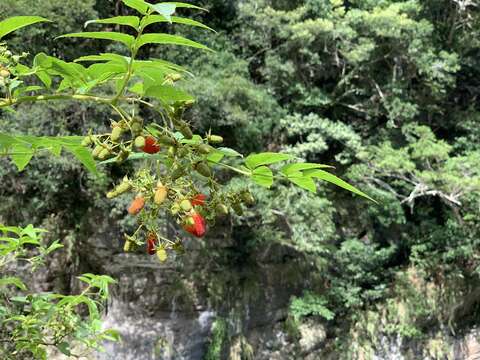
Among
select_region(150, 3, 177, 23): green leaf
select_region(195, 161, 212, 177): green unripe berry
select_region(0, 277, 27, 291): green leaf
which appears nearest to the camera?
select_region(150, 3, 177, 23): green leaf

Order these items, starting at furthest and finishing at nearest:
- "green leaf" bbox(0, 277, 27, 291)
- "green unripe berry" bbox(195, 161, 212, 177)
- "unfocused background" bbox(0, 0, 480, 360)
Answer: "unfocused background" bbox(0, 0, 480, 360) → "green leaf" bbox(0, 277, 27, 291) → "green unripe berry" bbox(195, 161, 212, 177)

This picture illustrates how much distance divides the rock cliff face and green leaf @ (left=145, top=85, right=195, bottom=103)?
4.10m

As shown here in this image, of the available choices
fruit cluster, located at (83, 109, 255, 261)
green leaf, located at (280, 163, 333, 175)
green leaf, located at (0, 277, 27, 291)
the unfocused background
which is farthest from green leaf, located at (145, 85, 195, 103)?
the unfocused background

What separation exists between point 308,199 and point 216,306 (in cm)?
138

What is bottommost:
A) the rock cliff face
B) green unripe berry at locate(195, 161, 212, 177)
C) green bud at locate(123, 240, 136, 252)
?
the rock cliff face

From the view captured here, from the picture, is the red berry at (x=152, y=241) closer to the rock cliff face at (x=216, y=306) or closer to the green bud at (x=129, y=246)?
the green bud at (x=129, y=246)

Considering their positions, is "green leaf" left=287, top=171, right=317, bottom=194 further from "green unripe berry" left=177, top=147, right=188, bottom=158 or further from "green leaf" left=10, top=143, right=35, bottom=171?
"green leaf" left=10, top=143, right=35, bottom=171

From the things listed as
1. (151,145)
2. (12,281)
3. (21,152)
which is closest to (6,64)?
(21,152)

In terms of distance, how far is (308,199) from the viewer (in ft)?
15.1

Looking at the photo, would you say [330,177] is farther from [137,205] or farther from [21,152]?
[21,152]

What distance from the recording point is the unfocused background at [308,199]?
14.3 ft

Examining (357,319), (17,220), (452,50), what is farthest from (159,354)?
(452,50)

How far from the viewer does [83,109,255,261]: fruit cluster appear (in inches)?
17.5

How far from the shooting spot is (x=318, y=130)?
5258 millimetres
